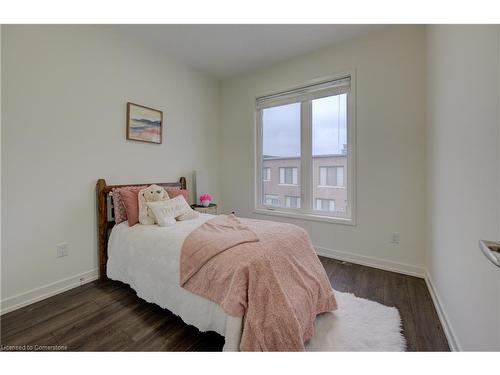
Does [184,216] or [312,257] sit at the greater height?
[184,216]

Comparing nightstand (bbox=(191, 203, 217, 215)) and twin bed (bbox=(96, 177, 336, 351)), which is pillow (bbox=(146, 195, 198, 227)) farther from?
nightstand (bbox=(191, 203, 217, 215))

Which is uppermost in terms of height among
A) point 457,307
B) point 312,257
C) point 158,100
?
point 158,100

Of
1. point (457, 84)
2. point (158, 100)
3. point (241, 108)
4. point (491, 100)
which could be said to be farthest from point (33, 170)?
point (457, 84)

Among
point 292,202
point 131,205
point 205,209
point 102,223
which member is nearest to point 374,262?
point 292,202

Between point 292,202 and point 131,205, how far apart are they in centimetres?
211

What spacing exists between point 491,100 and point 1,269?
10.7 ft

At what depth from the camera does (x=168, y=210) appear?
7.01 feet

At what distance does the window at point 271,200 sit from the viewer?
10.8 ft

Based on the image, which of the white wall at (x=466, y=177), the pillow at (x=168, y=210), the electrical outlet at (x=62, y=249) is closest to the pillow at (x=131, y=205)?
the pillow at (x=168, y=210)

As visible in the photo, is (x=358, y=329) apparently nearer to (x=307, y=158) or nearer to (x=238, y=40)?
(x=307, y=158)

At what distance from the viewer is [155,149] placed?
9.07ft

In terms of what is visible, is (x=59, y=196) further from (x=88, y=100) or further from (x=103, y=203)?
(x=88, y=100)

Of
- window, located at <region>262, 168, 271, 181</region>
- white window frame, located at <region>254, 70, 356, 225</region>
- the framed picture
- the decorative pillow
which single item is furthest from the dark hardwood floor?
window, located at <region>262, 168, 271, 181</region>

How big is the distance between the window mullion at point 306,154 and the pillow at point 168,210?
1.63 m
